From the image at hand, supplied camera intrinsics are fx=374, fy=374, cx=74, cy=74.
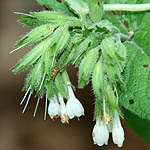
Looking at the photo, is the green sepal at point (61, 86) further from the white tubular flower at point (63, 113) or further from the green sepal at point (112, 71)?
the green sepal at point (112, 71)

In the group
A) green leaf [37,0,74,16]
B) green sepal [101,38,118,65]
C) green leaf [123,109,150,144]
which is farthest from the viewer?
green leaf [123,109,150,144]

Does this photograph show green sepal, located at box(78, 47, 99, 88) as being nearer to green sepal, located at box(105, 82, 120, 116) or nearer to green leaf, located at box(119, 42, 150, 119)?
green sepal, located at box(105, 82, 120, 116)

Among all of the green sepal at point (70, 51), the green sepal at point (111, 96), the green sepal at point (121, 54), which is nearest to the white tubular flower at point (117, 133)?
the green sepal at point (111, 96)

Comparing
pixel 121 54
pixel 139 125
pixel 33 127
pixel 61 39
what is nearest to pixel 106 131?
pixel 121 54

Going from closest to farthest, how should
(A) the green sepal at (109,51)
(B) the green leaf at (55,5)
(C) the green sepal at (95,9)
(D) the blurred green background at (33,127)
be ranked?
→ 1. (A) the green sepal at (109,51)
2. (C) the green sepal at (95,9)
3. (B) the green leaf at (55,5)
4. (D) the blurred green background at (33,127)

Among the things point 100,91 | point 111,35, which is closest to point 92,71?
point 100,91

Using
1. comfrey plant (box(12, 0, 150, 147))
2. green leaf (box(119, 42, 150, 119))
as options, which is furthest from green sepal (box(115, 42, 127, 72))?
green leaf (box(119, 42, 150, 119))

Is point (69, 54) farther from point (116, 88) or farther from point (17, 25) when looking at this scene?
point (17, 25)
